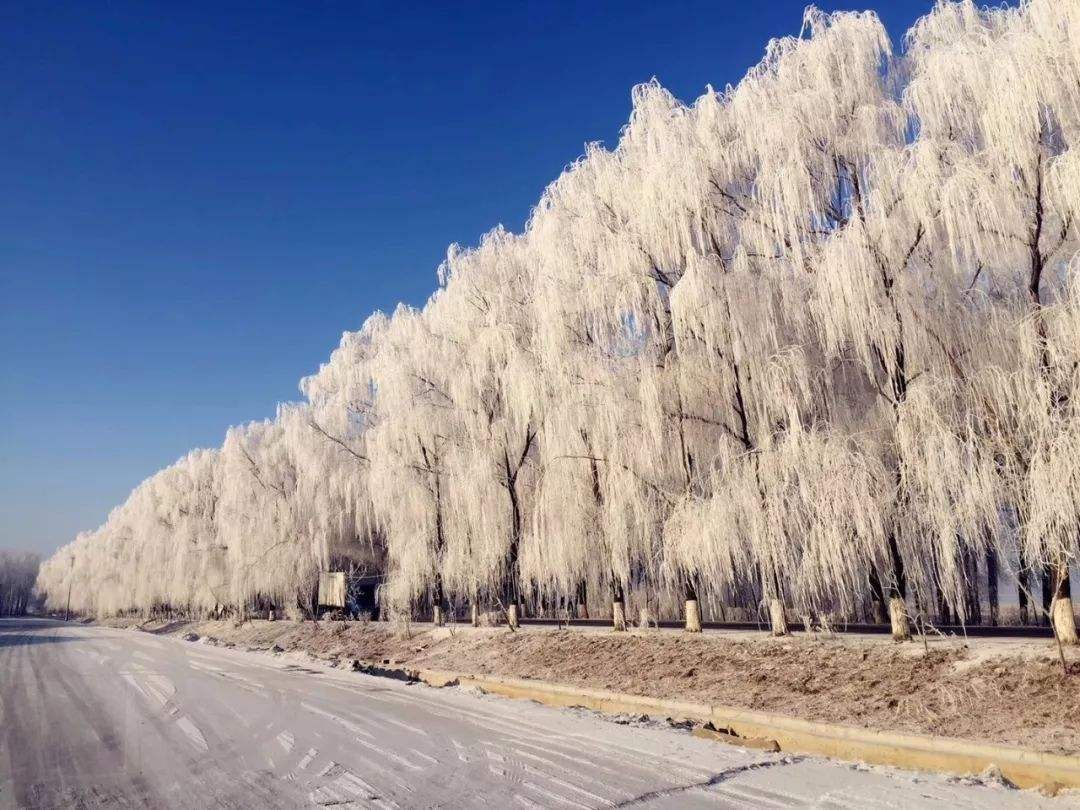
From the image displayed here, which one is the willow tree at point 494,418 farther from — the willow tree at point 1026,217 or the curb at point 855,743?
the willow tree at point 1026,217

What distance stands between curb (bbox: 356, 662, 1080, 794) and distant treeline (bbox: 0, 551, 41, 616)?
14409 centimetres

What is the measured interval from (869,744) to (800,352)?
604cm

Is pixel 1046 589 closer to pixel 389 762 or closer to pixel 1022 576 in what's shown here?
pixel 1022 576

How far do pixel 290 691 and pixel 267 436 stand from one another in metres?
22.6

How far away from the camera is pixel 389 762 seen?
22.6ft

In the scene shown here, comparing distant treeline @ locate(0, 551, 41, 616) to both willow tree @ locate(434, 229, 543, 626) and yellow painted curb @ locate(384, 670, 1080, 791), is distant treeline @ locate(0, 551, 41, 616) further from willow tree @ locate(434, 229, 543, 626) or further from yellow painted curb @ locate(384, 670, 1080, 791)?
yellow painted curb @ locate(384, 670, 1080, 791)

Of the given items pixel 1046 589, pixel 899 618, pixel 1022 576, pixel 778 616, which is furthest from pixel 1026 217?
pixel 778 616

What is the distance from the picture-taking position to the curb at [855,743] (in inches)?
228

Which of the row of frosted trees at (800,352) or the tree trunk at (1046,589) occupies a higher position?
the row of frosted trees at (800,352)

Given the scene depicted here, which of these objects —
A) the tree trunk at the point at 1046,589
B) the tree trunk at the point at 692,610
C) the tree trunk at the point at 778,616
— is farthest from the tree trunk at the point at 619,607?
the tree trunk at the point at 1046,589

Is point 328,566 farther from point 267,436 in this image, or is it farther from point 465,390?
point 465,390

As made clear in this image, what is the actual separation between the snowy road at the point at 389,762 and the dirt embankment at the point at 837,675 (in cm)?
145

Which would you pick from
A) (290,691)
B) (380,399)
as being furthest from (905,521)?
(380,399)

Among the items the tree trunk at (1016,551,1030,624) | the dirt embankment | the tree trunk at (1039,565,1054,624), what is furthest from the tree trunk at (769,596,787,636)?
the tree trunk at (1039,565,1054,624)
